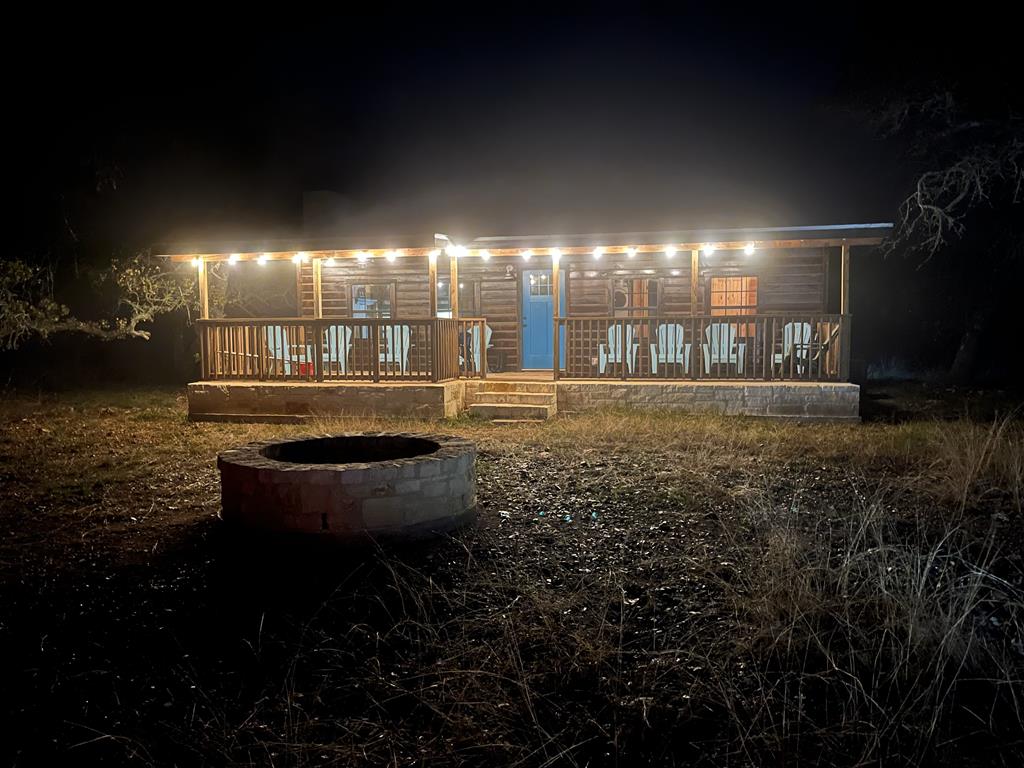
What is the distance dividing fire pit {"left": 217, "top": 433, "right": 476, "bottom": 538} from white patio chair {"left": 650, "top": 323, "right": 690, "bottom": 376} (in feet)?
24.4

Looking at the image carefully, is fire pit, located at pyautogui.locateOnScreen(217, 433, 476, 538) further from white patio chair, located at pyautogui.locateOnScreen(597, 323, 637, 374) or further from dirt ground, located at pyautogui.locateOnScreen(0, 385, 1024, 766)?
white patio chair, located at pyautogui.locateOnScreen(597, 323, 637, 374)

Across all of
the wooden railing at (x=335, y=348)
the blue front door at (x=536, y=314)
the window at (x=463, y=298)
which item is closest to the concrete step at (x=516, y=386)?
the wooden railing at (x=335, y=348)

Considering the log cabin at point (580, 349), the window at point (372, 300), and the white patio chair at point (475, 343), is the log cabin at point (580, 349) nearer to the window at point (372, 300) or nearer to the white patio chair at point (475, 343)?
the white patio chair at point (475, 343)

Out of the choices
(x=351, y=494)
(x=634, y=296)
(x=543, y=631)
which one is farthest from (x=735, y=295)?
(x=543, y=631)

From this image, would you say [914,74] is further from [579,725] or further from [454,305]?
[579,725]

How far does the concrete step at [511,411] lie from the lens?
12.6 m

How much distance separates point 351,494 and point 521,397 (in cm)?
751

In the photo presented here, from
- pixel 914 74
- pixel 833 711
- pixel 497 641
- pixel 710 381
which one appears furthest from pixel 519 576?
pixel 914 74

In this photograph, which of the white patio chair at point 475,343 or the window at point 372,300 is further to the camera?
the window at point 372,300

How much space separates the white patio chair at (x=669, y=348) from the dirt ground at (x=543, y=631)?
5756 mm

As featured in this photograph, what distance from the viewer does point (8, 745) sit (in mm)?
3377

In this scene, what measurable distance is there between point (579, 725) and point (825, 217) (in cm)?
1134

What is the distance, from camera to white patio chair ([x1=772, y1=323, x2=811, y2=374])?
12898 millimetres

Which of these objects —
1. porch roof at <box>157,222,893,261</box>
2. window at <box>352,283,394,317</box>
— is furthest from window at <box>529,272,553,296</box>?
window at <box>352,283,394,317</box>
